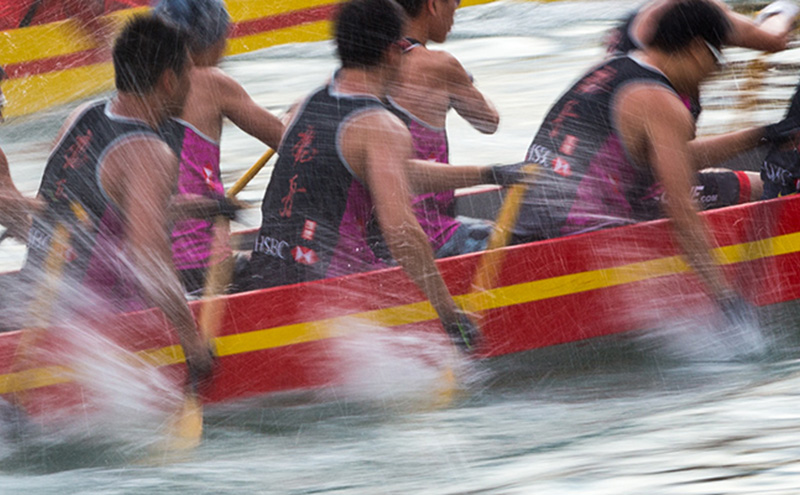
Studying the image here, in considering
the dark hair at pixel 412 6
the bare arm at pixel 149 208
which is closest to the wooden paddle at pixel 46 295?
the bare arm at pixel 149 208

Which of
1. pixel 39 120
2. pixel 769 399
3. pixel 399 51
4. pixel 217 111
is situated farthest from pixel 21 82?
pixel 769 399

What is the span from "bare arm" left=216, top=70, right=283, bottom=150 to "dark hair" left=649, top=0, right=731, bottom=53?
1.07 meters

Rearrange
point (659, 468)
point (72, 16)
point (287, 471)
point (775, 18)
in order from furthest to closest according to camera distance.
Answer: point (72, 16) → point (775, 18) → point (287, 471) → point (659, 468)

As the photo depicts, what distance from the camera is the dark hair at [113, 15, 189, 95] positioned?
2482mm

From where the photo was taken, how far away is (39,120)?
24.2 ft

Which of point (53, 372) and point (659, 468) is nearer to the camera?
point (659, 468)

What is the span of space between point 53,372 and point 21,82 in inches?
205

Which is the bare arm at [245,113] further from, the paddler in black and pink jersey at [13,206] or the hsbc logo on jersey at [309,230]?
the paddler in black and pink jersey at [13,206]

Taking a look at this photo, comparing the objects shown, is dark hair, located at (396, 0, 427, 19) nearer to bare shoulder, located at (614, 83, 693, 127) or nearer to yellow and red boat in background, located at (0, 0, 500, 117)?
bare shoulder, located at (614, 83, 693, 127)

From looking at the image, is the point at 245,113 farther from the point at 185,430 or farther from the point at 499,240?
the point at 185,430

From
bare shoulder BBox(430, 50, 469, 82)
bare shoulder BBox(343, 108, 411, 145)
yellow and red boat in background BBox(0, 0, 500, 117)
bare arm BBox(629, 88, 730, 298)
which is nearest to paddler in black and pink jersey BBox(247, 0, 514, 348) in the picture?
bare shoulder BBox(343, 108, 411, 145)

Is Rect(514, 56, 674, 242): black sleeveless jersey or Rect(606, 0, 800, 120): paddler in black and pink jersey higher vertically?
Rect(606, 0, 800, 120): paddler in black and pink jersey

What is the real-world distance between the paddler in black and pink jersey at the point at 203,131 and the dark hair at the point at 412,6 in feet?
1.59

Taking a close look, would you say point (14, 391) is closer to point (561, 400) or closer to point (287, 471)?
point (287, 471)
